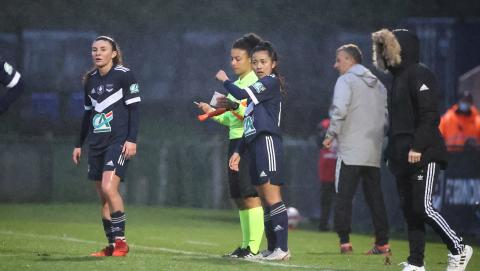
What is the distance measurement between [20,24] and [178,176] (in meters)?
4.23

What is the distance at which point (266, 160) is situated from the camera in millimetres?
10914

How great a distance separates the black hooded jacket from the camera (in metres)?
9.69

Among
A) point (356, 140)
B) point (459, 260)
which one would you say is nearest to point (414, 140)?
point (459, 260)

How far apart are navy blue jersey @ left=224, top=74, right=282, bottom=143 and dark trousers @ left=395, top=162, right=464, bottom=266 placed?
1.50m

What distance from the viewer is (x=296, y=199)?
63.3ft

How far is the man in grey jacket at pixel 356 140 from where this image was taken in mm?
12766

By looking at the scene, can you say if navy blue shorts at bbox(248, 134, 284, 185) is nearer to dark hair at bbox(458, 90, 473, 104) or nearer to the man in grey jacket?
the man in grey jacket

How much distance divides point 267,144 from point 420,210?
5.64ft

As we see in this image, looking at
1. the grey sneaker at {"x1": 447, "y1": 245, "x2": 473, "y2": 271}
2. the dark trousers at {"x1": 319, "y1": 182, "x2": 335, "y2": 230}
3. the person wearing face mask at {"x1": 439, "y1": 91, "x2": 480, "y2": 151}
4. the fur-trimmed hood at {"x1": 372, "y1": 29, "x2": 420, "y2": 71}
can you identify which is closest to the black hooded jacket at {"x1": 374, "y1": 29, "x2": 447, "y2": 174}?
the fur-trimmed hood at {"x1": 372, "y1": 29, "x2": 420, "y2": 71}

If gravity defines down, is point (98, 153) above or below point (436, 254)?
above

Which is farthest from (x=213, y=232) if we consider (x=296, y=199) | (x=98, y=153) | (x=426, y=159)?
(x=426, y=159)

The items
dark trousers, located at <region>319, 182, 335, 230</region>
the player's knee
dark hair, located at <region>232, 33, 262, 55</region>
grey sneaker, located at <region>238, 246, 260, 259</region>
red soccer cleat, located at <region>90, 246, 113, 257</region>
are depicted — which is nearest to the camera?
the player's knee

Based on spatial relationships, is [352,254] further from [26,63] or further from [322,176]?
[26,63]

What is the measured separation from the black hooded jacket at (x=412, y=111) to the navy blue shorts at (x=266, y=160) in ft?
4.23
